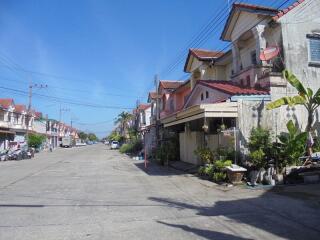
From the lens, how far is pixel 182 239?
7344 millimetres

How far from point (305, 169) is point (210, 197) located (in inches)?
199

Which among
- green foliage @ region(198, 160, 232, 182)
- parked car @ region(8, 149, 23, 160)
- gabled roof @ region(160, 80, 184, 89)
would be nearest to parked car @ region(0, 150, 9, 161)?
parked car @ region(8, 149, 23, 160)

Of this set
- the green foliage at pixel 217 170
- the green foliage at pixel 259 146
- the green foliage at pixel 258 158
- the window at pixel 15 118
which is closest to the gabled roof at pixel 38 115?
the window at pixel 15 118

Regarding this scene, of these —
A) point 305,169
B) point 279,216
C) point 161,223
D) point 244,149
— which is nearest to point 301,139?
point 305,169

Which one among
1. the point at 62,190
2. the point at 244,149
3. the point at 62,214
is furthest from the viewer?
the point at 244,149

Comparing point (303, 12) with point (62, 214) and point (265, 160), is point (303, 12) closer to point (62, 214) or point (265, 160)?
point (265, 160)

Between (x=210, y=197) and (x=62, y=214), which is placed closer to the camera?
(x=62, y=214)

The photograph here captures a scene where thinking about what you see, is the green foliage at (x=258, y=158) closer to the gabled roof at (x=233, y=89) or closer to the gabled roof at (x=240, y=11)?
the gabled roof at (x=233, y=89)

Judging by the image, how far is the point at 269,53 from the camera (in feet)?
59.4

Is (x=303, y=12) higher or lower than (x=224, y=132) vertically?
higher

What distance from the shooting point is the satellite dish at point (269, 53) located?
18.0m

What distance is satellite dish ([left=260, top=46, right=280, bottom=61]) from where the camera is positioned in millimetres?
17984

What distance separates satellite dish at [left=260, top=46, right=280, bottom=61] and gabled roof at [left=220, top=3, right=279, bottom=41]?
2287mm

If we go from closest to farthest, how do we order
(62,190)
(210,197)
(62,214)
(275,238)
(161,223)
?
(275,238) < (161,223) < (62,214) < (210,197) < (62,190)
